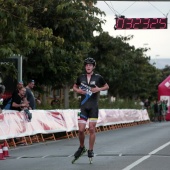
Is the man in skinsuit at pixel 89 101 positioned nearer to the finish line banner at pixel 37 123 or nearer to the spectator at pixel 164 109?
the finish line banner at pixel 37 123

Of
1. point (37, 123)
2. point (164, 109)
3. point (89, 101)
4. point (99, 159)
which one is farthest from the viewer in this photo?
point (164, 109)

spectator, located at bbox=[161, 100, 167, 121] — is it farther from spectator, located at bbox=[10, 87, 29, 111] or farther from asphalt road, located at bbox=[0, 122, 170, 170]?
asphalt road, located at bbox=[0, 122, 170, 170]

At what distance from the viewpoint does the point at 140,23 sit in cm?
3281

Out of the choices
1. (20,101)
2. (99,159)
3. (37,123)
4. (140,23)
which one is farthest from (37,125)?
(140,23)

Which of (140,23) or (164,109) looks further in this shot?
(164,109)

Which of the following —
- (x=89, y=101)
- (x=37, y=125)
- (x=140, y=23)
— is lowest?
(x=37, y=125)

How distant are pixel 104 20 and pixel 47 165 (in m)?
19.5

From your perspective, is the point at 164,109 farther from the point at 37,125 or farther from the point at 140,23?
the point at 37,125

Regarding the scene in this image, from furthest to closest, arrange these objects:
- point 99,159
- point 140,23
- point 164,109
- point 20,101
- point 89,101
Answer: point 164,109
point 140,23
point 20,101
point 99,159
point 89,101

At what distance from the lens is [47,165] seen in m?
13.0

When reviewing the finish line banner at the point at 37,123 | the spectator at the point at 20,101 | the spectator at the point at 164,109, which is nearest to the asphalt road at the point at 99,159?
the finish line banner at the point at 37,123

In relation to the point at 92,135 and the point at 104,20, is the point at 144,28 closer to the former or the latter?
the point at 104,20

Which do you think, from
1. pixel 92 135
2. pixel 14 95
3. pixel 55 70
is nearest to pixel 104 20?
pixel 55 70

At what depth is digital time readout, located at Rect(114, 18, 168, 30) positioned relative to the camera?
107 feet
